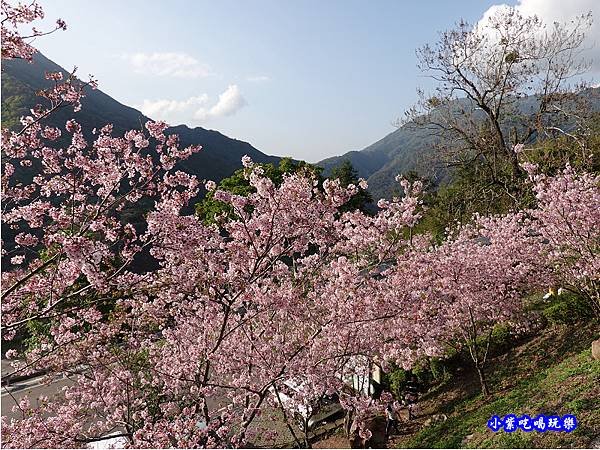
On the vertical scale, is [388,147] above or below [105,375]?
above

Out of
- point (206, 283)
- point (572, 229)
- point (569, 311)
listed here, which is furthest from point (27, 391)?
point (569, 311)

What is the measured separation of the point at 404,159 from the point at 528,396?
8118 cm

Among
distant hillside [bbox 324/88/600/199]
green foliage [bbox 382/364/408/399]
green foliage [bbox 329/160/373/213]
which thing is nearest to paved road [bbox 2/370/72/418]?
green foliage [bbox 382/364/408/399]

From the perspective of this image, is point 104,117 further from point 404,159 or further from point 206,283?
point 206,283

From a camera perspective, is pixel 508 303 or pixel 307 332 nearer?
pixel 307 332

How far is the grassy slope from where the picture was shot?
6047 mm

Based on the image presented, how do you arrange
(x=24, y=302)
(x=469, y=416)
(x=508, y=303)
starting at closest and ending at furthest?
(x=24, y=302)
(x=469, y=416)
(x=508, y=303)

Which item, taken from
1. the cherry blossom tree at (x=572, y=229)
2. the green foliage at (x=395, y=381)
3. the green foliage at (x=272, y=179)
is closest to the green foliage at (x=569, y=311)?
the cherry blossom tree at (x=572, y=229)

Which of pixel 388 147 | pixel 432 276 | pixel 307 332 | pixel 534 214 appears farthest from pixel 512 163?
pixel 388 147

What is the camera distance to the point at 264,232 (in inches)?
191

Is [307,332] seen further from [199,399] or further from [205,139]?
[205,139]

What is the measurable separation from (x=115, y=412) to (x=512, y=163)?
1628cm

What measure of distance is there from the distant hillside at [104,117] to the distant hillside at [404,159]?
918cm

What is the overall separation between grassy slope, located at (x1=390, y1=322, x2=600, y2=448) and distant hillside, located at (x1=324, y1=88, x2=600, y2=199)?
9.02 metres
